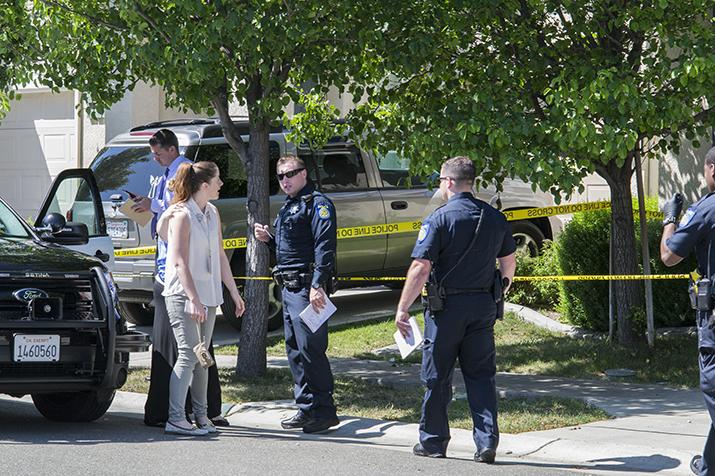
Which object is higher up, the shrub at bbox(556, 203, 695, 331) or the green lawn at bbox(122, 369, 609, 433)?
the shrub at bbox(556, 203, 695, 331)

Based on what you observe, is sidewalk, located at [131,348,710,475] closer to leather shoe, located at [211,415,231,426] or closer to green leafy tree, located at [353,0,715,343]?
leather shoe, located at [211,415,231,426]

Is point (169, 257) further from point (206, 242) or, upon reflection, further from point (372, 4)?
point (372, 4)

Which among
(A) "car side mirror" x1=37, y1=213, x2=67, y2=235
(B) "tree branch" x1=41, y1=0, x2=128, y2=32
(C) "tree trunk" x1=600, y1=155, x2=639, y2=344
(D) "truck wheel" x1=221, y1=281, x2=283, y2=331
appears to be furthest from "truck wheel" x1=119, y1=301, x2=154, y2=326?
(C) "tree trunk" x1=600, y1=155, x2=639, y2=344

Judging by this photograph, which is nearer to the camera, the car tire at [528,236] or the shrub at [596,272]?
the shrub at [596,272]

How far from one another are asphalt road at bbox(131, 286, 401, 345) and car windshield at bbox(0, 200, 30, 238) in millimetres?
3868

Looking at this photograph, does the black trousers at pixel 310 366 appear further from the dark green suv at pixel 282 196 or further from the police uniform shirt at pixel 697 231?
the dark green suv at pixel 282 196

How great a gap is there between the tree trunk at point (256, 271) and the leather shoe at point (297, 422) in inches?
73.6

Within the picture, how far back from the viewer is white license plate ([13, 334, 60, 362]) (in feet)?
26.1

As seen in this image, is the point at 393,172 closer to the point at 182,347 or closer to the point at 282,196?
the point at 282,196

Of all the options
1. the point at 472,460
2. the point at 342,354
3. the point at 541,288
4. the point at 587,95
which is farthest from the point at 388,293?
the point at 472,460

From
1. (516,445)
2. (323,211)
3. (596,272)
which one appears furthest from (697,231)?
(596,272)

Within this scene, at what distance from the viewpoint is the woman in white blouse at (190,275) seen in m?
8.14

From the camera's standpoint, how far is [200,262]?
8258 millimetres

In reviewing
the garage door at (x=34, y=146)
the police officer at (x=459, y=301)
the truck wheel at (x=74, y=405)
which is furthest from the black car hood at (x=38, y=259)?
the garage door at (x=34, y=146)
